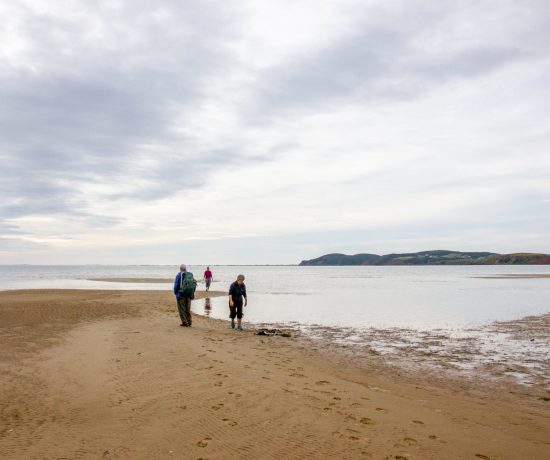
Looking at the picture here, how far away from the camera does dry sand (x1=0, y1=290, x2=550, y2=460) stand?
5.38 m

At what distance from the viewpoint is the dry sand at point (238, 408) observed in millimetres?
5383

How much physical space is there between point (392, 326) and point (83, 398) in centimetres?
1521

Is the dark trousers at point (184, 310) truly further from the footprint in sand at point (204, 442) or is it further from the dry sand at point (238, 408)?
the footprint in sand at point (204, 442)

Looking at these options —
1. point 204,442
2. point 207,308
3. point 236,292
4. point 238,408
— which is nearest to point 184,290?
point 236,292

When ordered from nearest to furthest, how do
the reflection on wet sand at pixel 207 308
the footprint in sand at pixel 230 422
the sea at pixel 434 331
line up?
the footprint in sand at pixel 230 422 < the sea at pixel 434 331 < the reflection on wet sand at pixel 207 308

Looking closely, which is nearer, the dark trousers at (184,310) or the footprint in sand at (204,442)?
the footprint in sand at (204,442)

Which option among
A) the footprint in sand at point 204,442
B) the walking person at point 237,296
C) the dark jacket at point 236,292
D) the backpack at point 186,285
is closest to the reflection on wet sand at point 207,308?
the walking person at point 237,296

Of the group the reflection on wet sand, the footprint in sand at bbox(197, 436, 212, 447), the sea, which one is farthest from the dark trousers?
the footprint in sand at bbox(197, 436, 212, 447)

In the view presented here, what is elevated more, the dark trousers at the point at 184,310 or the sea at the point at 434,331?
the dark trousers at the point at 184,310

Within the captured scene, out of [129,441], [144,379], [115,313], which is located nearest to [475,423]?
[129,441]

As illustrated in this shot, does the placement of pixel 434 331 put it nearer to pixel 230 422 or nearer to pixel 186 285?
pixel 186 285

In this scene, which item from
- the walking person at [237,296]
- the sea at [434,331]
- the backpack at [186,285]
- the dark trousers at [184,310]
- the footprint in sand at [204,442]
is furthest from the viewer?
the dark trousers at [184,310]

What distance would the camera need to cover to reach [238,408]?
6746 mm

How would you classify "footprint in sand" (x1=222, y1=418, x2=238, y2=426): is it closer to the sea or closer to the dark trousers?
the sea
